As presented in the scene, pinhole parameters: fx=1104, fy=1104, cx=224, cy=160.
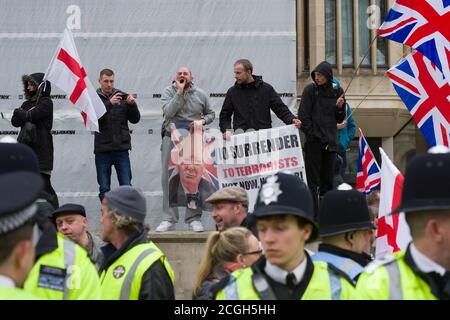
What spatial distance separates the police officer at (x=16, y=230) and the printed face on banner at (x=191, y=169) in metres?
8.52

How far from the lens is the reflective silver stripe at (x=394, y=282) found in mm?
4320

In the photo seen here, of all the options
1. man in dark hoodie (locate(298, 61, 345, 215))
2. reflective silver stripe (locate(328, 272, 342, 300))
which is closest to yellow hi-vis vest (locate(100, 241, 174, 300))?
reflective silver stripe (locate(328, 272, 342, 300))

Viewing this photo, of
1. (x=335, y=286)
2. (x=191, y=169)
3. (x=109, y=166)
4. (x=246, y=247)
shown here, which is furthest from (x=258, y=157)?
(x=335, y=286)

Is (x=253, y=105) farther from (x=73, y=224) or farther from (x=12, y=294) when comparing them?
(x=12, y=294)

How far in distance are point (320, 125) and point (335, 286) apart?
7.95 m

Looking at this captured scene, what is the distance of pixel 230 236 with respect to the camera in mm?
6504

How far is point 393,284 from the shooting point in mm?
4352

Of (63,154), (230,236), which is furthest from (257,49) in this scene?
(230,236)

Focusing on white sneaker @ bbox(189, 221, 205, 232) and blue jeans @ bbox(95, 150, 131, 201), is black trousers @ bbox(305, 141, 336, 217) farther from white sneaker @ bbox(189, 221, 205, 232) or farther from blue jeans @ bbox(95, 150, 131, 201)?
blue jeans @ bbox(95, 150, 131, 201)

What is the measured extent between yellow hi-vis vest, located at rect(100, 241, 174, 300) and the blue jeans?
6516 millimetres

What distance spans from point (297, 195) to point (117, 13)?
10310mm

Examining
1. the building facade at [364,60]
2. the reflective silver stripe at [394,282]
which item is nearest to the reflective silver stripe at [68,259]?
the reflective silver stripe at [394,282]

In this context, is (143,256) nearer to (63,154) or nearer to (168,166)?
(168,166)

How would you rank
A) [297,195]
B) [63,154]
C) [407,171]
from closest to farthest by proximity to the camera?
[407,171] → [297,195] → [63,154]
